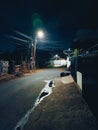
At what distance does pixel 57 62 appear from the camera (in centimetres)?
6694


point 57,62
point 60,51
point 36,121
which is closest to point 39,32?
point 36,121

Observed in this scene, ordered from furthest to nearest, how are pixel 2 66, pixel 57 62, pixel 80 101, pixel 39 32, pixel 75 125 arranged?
pixel 57 62 → pixel 39 32 → pixel 2 66 → pixel 80 101 → pixel 75 125

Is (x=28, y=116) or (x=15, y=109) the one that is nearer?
(x=28, y=116)

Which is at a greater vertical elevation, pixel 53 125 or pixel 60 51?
pixel 60 51

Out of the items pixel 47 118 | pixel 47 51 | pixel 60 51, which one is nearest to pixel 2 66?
pixel 47 118

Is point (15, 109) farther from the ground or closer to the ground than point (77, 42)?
closer to the ground

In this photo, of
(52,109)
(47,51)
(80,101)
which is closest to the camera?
(52,109)

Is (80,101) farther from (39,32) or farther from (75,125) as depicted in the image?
(39,32)

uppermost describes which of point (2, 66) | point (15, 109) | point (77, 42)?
point (77, 42)

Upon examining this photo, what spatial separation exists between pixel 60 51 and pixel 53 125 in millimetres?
73447

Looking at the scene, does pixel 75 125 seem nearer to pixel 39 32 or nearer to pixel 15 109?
pixel 15 109

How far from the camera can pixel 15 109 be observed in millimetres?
7332

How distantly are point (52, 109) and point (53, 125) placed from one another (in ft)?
5.40

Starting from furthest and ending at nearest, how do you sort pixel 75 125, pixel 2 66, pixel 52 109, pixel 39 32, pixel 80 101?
1. pixel 39 32
2. pixel 2 66
3. pixel 80 101
4. pixel 52 109
5. pixel 75 125
